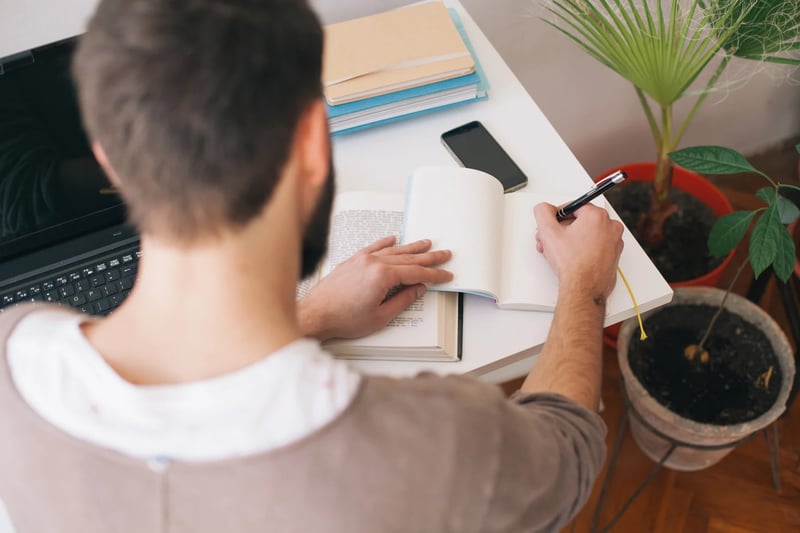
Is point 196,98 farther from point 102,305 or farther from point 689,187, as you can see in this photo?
point 689,187

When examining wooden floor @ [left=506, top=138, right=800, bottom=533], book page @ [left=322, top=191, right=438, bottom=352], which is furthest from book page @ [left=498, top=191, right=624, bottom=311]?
wooden floor @ [left=506, top=138, right=800, bottom=533]

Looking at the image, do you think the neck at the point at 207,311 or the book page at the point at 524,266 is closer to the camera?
the neck at the point at 207,311

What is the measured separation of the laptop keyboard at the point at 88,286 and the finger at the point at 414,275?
368mm

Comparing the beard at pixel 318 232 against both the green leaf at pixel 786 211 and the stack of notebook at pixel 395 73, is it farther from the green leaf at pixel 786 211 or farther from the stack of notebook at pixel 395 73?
the green leaf at pixel 786 211

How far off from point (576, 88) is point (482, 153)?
0.62 metres

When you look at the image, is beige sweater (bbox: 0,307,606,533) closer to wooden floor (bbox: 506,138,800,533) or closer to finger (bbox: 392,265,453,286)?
finger (bbox: 392,265,453,286)

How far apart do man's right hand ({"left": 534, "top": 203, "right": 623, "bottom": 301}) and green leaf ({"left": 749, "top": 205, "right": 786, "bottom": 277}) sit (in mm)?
264

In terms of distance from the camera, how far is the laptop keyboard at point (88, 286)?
38.2 inches

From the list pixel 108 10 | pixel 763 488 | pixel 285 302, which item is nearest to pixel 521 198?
pixel 285 302

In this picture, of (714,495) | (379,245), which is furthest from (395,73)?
(714,495)

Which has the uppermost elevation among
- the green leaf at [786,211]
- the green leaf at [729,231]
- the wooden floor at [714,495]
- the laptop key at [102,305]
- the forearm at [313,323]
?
the laptop key at [102,305]

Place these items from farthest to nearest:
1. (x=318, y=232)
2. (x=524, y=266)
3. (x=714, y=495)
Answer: (x=714, y=495), (x=524, y=266), (x=318, y=232)

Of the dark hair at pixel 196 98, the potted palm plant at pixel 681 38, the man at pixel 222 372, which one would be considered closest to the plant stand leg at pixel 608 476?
the potted palm plant at pixel 681 38

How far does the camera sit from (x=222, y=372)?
0.55m
